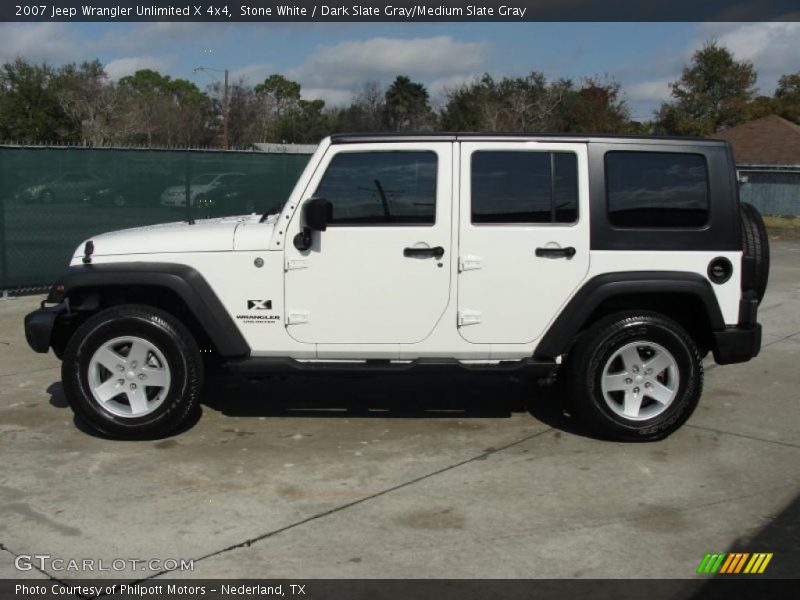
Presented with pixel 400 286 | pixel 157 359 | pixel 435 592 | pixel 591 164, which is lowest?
pixel 435 592

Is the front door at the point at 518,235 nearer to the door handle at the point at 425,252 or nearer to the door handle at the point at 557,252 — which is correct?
the door handle at the point at 557,252

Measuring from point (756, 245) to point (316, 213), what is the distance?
2.84 meters

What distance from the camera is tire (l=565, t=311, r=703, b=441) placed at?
5.52m

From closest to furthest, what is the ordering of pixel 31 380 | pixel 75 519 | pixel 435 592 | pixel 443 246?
pixel 435 592, pixel 75 519, pixel 443 246, pixel 31 380

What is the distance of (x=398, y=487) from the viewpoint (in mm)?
4824

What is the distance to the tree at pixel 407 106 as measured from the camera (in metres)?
57.3

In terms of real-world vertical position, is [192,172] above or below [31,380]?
above

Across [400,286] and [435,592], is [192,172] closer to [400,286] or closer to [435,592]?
[400,286]

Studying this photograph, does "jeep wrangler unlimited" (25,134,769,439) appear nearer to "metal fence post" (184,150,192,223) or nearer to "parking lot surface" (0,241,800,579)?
"parking lot surface" (0,241,800,579)

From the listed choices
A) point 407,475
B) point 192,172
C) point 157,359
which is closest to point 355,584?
point 407,475

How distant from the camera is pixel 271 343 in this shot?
5562 mm

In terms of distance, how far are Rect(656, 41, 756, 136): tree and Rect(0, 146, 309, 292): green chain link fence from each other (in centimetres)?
4434

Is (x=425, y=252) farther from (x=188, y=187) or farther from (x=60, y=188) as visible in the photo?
(x=188, y=187)

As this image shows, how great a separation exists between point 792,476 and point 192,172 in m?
9.85
